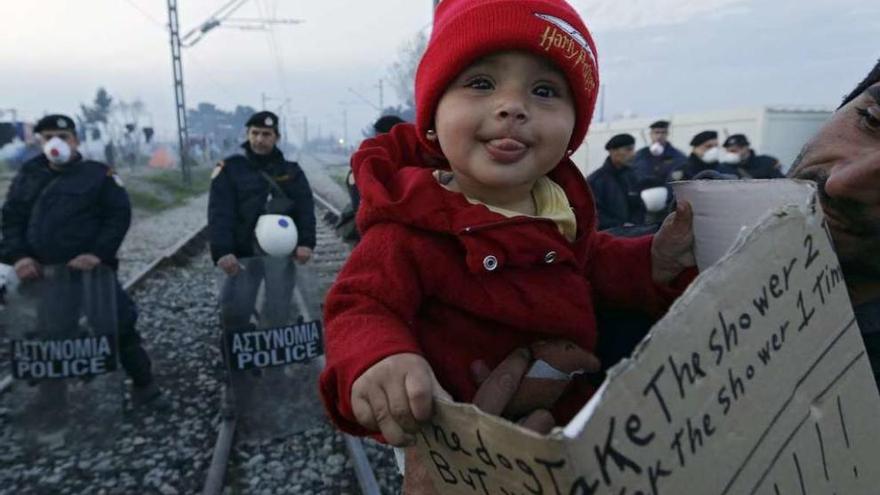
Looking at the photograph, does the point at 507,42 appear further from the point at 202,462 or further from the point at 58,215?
the point at 58,215

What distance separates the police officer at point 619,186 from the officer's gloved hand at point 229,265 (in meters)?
3.94

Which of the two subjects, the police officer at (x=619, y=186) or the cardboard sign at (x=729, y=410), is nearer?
the cardboard sign at (x=729, y=410)

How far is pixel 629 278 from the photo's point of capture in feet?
4.58

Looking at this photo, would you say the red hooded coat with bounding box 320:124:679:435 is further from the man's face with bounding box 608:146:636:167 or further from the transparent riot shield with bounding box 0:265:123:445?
the man's face with bounding box 608:146:636:167

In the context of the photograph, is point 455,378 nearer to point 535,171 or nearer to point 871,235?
point 535,171

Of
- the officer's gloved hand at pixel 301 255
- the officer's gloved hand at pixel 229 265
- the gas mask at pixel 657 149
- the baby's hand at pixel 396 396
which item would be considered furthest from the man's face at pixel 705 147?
the baby's hand at pixel 396 396

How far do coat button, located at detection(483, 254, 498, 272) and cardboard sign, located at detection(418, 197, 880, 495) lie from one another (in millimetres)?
385

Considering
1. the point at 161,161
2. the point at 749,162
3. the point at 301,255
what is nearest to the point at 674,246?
the point at 301,255

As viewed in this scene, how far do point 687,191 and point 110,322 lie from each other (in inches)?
181

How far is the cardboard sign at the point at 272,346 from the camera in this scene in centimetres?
474

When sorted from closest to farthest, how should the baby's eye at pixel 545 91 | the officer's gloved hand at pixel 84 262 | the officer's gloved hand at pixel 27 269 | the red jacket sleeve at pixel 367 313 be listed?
the red jacket sleeve at pixel 367 313
the baby's eye at pixel 545 91
the officer's gloved hand at pixel 27 269
the officer's gloved hand at pixel 84 262

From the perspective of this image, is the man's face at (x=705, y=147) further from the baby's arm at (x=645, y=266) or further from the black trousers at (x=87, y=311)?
the baby's arm at (x=645, y=266)

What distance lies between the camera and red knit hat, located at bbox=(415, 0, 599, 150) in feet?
3.90

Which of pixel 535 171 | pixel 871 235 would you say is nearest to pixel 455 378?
pixel 535 171
